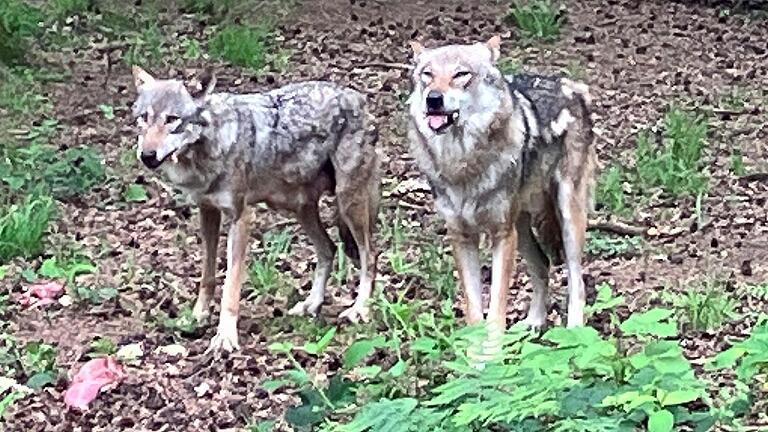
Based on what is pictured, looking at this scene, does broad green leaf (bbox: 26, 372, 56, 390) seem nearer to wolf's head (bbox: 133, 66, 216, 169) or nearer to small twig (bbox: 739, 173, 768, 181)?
wolf's head (bbox: 133, 66, 216, 169)

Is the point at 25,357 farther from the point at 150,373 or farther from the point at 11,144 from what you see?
the point at 11,144

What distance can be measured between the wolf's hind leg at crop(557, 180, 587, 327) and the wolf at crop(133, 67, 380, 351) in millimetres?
990

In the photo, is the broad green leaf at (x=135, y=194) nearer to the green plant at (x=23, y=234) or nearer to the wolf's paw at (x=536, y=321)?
the green plant at (x=23, y=234)

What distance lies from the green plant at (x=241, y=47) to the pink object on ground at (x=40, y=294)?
4357 mm

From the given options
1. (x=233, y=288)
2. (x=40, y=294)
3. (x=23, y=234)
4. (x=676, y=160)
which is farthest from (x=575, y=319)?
(x=23, y=234)

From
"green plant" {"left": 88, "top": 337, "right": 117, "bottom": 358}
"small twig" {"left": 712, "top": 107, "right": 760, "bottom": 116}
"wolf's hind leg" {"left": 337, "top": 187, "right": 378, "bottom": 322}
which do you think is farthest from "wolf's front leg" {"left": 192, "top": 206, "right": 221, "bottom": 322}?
"small twig" {"left": 712, "top": 107, "right": 760, "bottom": 116}

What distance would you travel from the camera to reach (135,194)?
359 inches

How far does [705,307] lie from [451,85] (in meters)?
1.56

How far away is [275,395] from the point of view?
603 centimetres

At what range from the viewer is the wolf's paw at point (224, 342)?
6.56 meters

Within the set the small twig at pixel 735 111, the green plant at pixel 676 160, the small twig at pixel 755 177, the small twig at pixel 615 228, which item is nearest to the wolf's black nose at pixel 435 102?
the small twig at pixel 615 228

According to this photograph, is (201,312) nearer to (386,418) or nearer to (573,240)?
(573,240)

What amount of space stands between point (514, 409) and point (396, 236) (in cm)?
352

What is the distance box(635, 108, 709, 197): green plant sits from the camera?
8.94 meters
